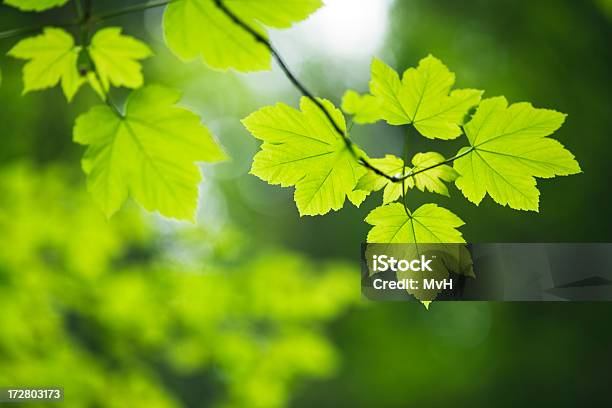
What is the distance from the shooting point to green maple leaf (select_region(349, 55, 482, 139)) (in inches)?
20.6

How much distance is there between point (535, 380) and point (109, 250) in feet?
16.8

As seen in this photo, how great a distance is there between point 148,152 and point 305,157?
8.2 inches

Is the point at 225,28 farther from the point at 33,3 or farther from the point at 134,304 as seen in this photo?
the point at 134,304

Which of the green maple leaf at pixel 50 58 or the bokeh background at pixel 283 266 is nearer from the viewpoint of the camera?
the green maple leaf at pixel 50 58

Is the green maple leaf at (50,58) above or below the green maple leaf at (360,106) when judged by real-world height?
above

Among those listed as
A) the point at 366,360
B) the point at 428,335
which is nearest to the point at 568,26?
the point at 428,335

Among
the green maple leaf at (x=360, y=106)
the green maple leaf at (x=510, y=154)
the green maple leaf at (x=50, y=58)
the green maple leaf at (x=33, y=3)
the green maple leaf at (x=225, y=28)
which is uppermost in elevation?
the green maple leaf at (x=33, y=3)

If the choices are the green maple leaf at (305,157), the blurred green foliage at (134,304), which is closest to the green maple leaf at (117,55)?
the green maple leaf at (305,157)

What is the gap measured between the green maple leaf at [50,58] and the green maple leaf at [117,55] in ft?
0.09

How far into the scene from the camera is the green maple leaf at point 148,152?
60 centimetres

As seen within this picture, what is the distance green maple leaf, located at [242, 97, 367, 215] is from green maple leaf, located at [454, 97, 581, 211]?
125 millimetres

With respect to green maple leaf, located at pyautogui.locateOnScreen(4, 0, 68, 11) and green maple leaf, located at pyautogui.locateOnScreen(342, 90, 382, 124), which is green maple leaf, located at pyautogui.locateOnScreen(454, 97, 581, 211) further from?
green maple leaf, located at pyautogui.locateOnScreen(4, 0, 68, 11)

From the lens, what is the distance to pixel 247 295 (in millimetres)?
2188

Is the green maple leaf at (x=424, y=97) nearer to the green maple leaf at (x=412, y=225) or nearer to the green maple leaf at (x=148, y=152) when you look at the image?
the green maple leaf at (x=412, y=225)
